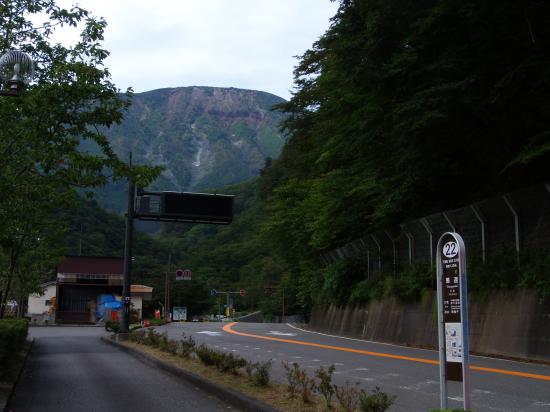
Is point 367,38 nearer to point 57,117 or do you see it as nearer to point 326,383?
point 57,117

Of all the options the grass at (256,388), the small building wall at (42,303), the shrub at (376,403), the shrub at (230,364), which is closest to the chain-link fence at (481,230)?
the shrub at (230,364)

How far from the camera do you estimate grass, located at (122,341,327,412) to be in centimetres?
871

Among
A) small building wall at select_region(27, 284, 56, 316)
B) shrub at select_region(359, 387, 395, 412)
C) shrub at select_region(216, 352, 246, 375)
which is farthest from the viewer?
small building wall at select_region(27, 284, 56, 316)

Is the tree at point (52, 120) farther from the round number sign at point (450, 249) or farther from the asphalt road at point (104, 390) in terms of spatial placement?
the round number sign at point (450, 249)

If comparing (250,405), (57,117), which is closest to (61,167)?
(57,117)

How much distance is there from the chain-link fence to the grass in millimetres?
11544

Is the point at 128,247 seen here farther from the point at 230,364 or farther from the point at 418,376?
the point at 418,376

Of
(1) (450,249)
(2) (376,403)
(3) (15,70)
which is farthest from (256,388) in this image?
(3) (15,70)

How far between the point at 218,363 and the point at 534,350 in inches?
365

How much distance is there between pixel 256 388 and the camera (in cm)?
1052

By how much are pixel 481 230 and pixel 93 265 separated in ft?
215

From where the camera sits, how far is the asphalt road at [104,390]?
33.3ft

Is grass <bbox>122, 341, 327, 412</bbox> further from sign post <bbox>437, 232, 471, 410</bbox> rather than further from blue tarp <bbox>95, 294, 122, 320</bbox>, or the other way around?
A: blue tarp <bbox>95, 294, 122, 320</bbox>

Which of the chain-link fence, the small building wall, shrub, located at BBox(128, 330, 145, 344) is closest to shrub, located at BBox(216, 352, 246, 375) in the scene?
shrub, located at BBox(128, 330, 145, 344)
